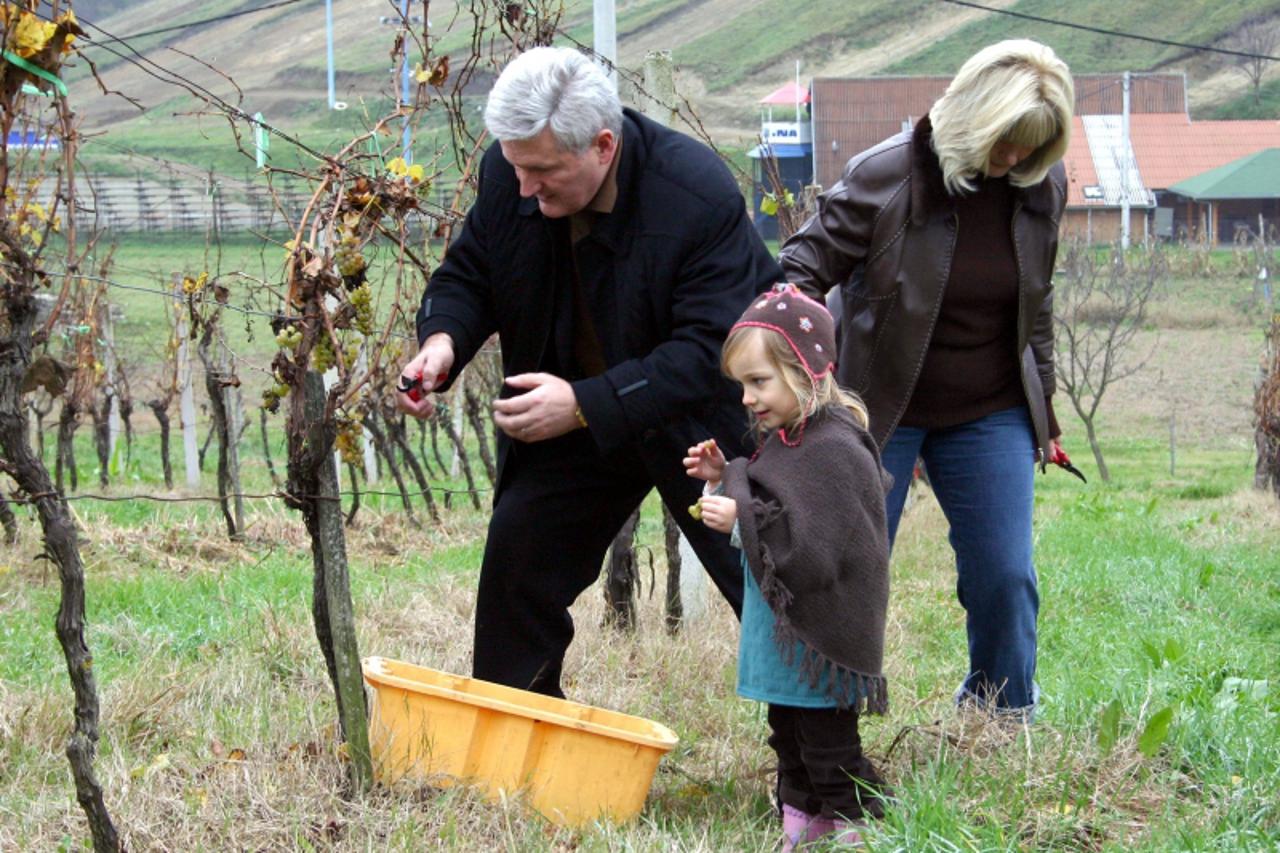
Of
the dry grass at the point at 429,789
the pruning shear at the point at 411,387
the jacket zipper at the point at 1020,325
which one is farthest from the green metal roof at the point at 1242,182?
the pruning shear at the point at 411,387

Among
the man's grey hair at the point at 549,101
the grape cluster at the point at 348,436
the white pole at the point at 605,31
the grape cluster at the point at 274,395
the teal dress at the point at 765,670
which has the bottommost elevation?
the teal dress at the point at 765,670

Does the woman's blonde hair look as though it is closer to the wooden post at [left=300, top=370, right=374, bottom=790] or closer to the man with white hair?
the man with white hair

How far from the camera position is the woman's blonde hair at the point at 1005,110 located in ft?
11.1

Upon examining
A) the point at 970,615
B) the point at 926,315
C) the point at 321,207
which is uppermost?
the point at 321,207

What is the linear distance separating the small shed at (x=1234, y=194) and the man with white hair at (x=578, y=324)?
43791 mm

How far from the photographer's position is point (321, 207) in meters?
3.40

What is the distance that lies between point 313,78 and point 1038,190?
7935 cm

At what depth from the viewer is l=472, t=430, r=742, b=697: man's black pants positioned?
12.0 feet

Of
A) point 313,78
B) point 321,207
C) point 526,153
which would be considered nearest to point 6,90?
point 321,207

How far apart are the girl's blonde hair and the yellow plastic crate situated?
2.83 feet

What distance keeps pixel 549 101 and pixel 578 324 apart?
2.11 ft

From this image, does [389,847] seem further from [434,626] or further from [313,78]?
[313,78]

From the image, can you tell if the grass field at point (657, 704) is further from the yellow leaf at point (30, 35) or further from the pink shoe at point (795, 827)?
Answer: the yellow leaf at point (30, 35)

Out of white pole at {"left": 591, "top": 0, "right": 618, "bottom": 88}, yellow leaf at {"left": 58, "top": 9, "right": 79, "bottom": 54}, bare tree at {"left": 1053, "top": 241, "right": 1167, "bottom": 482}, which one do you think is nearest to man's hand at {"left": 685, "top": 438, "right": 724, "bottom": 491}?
yellow leaf at {"left": 58, "top": 9, "right": 79, "bottom": 54}
